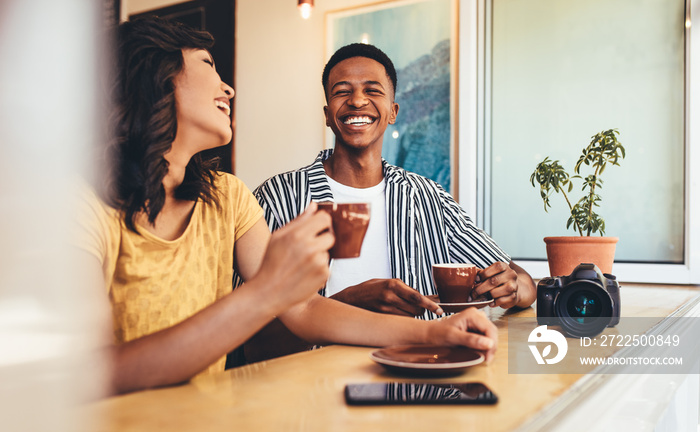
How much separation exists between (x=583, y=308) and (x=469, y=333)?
1.24 ft

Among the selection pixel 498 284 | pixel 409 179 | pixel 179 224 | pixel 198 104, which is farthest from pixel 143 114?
pixel 409 179

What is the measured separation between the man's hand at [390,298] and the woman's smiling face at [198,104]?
17.9 inches

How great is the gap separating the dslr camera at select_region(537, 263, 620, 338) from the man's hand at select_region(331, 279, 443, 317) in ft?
0.79

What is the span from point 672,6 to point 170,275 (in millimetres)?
2333

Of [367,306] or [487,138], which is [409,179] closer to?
[367,306]

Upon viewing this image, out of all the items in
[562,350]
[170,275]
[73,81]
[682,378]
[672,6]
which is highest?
[672,6]

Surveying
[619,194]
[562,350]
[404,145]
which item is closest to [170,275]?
[562,350]

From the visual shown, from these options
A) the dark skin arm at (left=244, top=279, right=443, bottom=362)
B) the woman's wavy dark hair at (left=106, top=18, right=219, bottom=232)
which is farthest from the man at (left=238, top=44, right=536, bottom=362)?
the woman's wavy dark hair at (left=106, top=18, right=219, bottom=232)

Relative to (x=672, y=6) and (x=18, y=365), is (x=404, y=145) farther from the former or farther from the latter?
(x=18, y=365)

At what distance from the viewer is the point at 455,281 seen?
43.9 inches

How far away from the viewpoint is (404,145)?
2.63m

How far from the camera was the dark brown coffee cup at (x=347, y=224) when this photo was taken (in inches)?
26.6

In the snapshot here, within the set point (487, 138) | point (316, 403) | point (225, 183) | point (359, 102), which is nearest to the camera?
point (316, 403)

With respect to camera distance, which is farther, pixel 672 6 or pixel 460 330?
pixel 672 6
